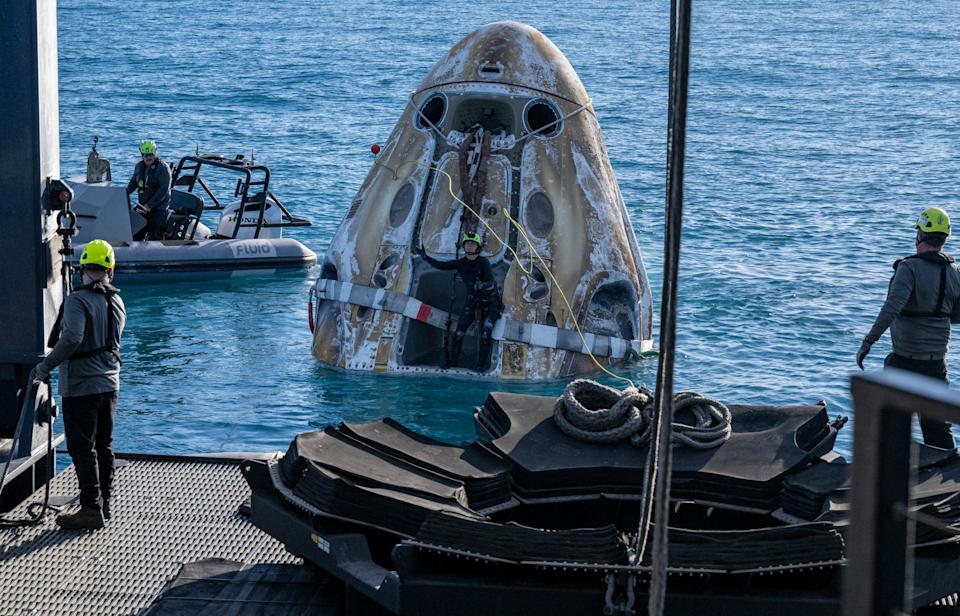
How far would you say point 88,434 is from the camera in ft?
21.7

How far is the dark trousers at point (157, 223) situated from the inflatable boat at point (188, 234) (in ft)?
0.34

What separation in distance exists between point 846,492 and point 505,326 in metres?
6.70

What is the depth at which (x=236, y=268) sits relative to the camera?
17719mm

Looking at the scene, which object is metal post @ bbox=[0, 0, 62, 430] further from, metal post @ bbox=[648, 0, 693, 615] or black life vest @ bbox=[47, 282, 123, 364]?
metal post @ bbox=[648, 0, 693, 615]

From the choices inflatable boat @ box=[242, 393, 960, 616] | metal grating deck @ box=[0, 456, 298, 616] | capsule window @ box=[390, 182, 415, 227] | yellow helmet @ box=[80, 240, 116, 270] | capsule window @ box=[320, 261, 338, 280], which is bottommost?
metal grating deck @ box=[0, 456, 298, 616]

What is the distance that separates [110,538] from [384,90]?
37.0 meters

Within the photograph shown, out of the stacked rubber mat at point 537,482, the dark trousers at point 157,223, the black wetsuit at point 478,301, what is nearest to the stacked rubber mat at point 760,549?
the stacked rubber mat at point 537,482

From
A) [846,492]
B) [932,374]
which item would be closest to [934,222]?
[932,374]

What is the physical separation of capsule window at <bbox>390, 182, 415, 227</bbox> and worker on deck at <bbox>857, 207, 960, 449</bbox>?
224 inches

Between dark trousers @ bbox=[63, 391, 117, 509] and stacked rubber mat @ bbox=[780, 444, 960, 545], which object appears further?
dark trousers @ bbox=[63, 391, 117, 509]

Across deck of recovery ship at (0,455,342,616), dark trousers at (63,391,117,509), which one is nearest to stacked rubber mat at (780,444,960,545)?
deck of recovery ship at (0,455,342,616)

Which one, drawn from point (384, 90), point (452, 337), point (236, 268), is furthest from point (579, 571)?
point (384, 90)

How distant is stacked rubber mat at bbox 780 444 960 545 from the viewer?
5199 millimetres

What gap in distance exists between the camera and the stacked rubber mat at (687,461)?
5.80 m
